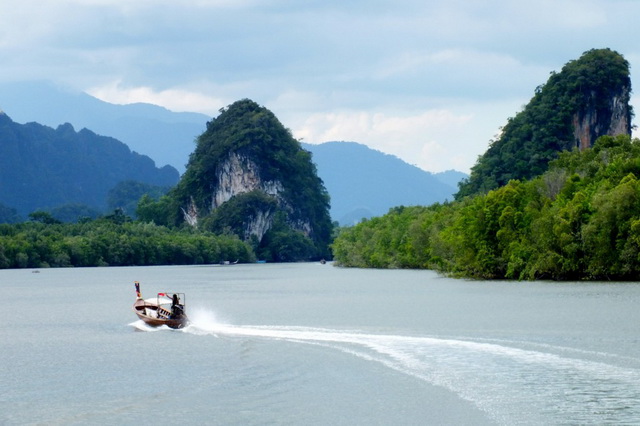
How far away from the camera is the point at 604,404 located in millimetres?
21062

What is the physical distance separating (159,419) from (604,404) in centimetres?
988

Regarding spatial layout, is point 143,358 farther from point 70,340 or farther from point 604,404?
point 604,404

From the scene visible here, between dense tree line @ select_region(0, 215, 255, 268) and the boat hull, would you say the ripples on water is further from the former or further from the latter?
dense tree line @ select_region(0, 215, 255, 268)

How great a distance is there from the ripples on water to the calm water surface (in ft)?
0.16

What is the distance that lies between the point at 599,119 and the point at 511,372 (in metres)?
123

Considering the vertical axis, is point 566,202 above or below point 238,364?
above

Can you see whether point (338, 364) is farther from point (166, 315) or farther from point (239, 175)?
point (239, 175)

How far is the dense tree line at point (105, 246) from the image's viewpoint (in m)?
121

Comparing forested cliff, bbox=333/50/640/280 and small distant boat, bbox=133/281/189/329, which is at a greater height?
forested cliff, bbox=333/50/640/280

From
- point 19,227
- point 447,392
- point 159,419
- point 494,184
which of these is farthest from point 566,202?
point 19,227

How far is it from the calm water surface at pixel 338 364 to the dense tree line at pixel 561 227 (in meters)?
10.7

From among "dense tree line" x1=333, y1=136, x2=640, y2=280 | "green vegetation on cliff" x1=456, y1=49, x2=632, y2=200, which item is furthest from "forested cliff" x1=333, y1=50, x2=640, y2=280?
"green vegetation on cliff" x1=456, y1=49, x2=632, y2=200

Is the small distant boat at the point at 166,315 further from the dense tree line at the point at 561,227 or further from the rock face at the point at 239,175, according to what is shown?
the rock face at the point at 239,175

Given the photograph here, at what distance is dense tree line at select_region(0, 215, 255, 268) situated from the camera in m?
121
